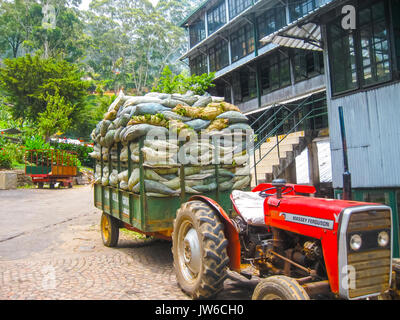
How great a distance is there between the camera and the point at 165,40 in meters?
52.4

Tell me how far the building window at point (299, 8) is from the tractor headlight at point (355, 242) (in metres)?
15.8

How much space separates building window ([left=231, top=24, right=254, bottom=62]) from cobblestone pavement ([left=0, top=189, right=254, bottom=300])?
1559 cm

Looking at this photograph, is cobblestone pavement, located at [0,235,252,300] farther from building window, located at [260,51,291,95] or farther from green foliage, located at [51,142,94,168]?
green foliage, located at [51,142,94,168]

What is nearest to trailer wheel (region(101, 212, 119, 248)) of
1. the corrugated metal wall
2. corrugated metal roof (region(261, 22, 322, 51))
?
the corrugated metal wall

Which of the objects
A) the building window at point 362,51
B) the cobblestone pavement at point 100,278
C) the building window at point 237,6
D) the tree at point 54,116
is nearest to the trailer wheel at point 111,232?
the cobblestone pavement at point 100,278

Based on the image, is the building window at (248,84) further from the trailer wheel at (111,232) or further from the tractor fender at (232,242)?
the tractor fender at (232,242)

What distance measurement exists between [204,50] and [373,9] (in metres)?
19.3

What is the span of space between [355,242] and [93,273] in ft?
13.3

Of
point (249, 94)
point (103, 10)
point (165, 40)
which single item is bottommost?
point (249, 94)

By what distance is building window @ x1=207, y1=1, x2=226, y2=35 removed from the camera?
2358 centimetres

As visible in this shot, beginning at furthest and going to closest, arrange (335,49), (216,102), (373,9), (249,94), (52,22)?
(52,22) → (249,94) → (335,49) → (373,9) → (216,102)

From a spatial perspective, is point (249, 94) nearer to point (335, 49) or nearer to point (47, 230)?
point (335, 49)

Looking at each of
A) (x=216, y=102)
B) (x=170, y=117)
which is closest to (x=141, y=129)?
(x=170, y=117)
